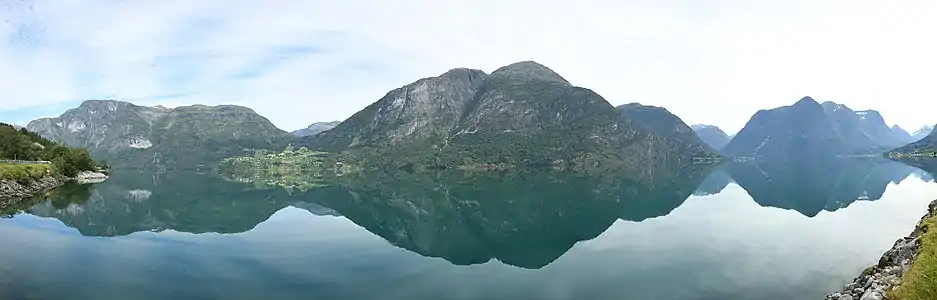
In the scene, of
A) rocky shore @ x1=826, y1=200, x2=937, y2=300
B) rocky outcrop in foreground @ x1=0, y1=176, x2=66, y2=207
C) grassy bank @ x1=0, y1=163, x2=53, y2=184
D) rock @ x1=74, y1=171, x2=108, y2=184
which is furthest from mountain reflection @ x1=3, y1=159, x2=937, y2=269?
rock @ x1=74, y1=171, x2=108, y2=184

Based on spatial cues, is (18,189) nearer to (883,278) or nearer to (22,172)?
(22,172)

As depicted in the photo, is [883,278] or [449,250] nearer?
[883,278]

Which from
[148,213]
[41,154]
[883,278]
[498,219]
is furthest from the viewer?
[41,154]

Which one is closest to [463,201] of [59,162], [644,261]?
[644,261]

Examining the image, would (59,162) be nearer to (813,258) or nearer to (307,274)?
(307,274)

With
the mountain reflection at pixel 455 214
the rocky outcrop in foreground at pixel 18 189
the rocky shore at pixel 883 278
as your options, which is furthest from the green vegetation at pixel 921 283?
the rocky outcrop in foreground at pixel 18 189

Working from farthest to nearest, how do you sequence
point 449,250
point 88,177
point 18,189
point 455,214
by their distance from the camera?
point 88,177, point 18,189, point 455,214, point 449,250

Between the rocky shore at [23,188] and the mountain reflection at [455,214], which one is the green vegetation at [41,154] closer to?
the rocky shore at [23,188]

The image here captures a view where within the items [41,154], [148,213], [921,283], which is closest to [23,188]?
[148,213]
